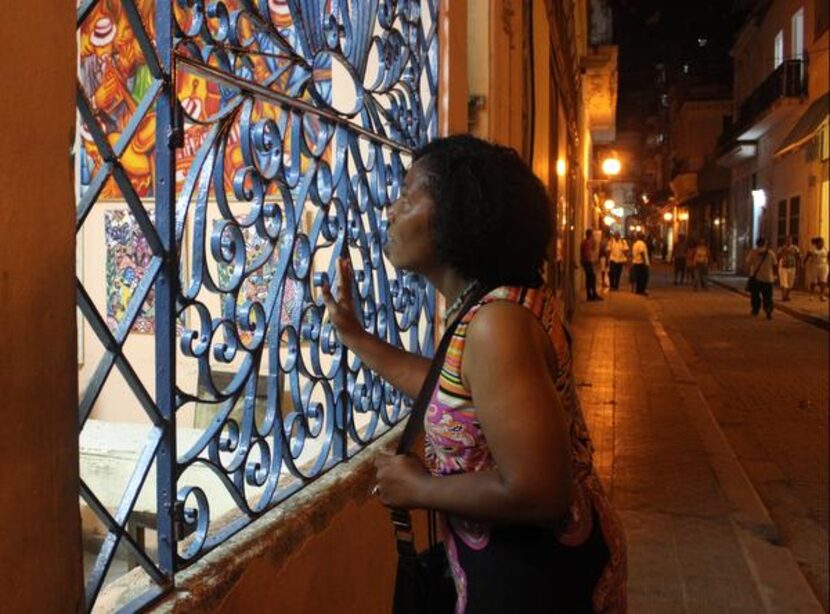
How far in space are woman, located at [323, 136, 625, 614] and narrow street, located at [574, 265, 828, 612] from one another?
8.45 ft

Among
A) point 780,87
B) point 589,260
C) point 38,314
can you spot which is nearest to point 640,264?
point 589,260

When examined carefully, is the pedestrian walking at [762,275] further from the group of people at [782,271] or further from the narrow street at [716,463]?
the narrow street at [716,463]

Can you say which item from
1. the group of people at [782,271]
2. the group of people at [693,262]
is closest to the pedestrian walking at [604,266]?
the group of people at [693,262]

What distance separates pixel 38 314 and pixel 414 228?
2.47 feet

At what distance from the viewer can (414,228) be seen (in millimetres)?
1721

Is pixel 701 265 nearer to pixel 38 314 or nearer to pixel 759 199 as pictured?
pixel 759 199

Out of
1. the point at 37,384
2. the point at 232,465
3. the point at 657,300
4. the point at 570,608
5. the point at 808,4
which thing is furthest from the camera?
the point at 808,4

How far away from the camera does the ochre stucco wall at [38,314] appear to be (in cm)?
126

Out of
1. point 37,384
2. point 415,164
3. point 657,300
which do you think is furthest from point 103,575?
point 657,300

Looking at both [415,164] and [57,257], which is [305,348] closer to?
[415,164]

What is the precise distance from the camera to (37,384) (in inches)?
51.9

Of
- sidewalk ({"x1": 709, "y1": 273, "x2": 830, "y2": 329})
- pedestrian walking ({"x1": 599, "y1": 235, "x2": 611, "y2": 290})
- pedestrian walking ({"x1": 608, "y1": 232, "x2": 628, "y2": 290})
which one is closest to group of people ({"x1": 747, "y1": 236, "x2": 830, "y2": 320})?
sidewalk ({"x1": 709, "y1": 273, "x2": 830, "y2": 329})

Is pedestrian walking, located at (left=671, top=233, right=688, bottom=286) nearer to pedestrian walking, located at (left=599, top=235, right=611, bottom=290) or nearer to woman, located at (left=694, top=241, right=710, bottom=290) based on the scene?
woman, located at (left=694, top=241, right=710, bottom=290)

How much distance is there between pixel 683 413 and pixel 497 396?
712 cm
